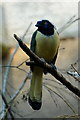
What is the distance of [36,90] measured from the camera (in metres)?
1.58

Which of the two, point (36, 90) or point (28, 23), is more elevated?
point (28, 23)

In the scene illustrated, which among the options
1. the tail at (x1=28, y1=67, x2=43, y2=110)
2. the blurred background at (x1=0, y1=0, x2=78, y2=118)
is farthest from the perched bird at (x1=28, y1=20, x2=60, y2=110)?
the blurred background at (x1=0, y1=0, x2=78, y2=118)

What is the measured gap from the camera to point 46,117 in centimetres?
269

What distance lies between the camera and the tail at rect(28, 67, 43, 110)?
153 centimetres

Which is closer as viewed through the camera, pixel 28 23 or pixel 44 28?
pixel 44 28

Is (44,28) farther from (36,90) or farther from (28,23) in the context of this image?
(28,23)

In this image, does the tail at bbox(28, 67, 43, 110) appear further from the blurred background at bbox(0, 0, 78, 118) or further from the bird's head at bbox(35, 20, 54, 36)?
the blurred background at bbox(0, 0, 78, 118)

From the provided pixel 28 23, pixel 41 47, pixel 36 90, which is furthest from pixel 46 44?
pixel 28 23

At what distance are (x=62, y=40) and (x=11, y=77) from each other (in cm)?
62

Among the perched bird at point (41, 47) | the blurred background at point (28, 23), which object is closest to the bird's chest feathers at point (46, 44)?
the perched bird at point (41, 47)

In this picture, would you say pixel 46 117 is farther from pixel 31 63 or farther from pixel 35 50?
pixel 31 63

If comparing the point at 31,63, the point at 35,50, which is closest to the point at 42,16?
the point at 35,50

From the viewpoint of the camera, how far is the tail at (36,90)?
153 cm

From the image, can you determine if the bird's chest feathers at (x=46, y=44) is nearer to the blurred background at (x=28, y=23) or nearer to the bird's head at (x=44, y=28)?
the bird's head at (x=44, y=28)
